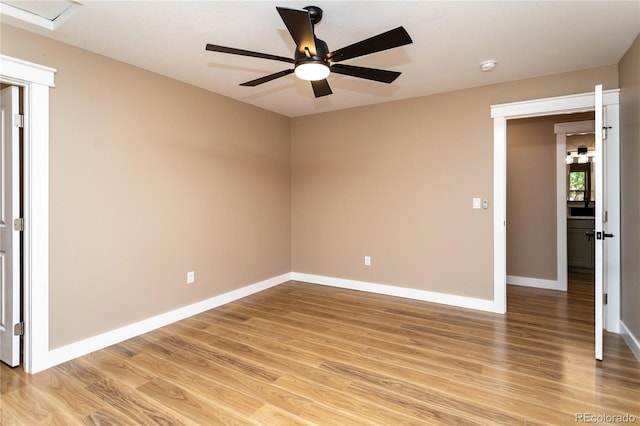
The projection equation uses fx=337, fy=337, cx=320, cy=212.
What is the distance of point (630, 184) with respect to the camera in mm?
2760

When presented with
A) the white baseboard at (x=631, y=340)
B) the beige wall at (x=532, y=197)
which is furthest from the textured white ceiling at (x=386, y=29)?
the white baseboard at (x=631, y=340)

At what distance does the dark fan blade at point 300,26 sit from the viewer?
167 centimetres

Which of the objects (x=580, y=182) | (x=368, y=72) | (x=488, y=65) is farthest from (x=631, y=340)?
(x=580, y=182)

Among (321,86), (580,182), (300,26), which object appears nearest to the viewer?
(300,26)

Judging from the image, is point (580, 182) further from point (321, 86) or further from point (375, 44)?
point (375, 44)

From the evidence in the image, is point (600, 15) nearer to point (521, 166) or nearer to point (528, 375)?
point (528, 375)

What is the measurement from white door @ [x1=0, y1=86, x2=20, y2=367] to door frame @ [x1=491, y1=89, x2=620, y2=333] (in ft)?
14.0

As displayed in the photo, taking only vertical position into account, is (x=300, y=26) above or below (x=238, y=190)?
above

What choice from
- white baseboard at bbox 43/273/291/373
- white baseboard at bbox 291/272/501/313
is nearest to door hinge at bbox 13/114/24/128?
white baseboard at bbox 43/273/291/373

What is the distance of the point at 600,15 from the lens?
2.28 meters

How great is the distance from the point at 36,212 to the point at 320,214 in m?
3.23

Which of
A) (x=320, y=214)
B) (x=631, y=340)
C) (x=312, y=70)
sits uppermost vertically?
(x=312, y=70)

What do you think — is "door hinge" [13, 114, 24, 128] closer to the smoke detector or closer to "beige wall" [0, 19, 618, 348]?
"beige wall" [0, 19, 618, 348]

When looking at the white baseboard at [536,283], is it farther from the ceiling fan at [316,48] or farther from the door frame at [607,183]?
the ceiling fan at [316,48]
